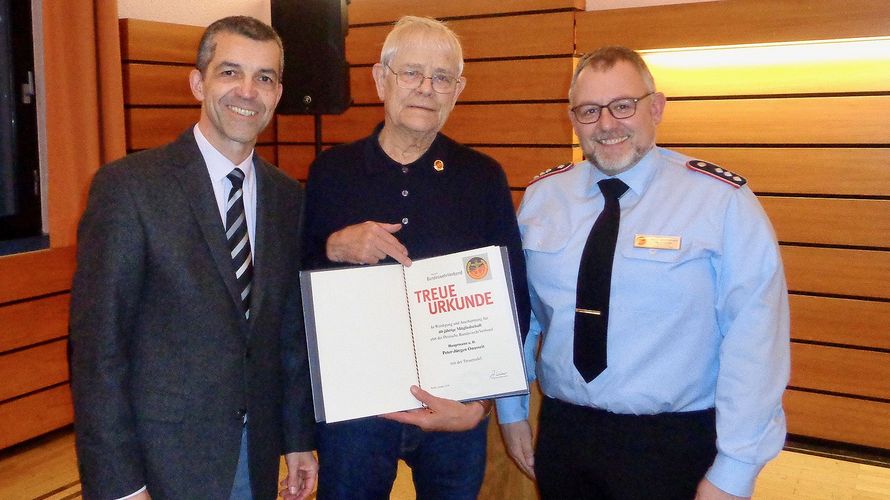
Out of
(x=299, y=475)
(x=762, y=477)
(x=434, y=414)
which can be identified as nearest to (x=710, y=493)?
(x=434, y=414)

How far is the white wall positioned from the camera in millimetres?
4839

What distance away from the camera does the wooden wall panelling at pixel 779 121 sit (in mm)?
4219

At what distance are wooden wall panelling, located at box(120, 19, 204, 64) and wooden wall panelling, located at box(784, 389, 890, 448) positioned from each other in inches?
187

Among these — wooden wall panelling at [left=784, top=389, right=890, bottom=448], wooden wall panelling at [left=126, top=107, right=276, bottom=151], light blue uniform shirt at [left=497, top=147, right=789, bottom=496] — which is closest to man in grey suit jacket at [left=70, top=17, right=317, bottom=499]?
light blue uniform shirt at [left=497, top=147, right=789, bottom=496]

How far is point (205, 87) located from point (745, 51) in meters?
3.93

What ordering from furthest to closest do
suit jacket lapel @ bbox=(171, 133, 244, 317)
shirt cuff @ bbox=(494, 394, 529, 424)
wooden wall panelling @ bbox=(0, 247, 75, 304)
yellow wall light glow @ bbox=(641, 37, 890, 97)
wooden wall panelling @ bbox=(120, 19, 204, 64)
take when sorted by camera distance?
wooden wall panelling @ bbox=(120, 19, 204, 64) → yellow wall light glow @ bbox=(641, 37, 890, 97) → wooden wall panelling @ bbox=(0, 247, 75, 304) → shirt cuff @ bbox=(494, 394, 529, 424) → suit jacket lapel @ bbox=(171, 133, 244, 317)

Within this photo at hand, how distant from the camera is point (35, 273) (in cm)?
393

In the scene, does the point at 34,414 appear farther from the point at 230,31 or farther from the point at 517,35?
the point at 517,35

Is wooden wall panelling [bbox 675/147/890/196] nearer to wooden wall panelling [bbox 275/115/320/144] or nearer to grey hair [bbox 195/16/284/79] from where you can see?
wooden wall panelling [bbox 275/115/320/144]

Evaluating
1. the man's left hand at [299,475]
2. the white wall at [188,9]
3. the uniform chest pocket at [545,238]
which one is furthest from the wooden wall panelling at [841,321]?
the white wall at [188,9]

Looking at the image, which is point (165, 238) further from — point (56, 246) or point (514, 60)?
point (514, 60)

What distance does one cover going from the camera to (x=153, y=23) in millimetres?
4773

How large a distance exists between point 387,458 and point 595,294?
0.66 m

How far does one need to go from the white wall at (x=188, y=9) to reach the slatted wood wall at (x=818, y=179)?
3.14 meters
